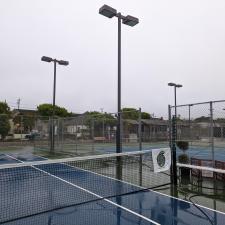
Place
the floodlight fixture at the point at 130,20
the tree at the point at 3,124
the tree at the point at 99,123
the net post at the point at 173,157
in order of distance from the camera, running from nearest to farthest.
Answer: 1. the net post at the point at 173,157
2. the floodlight fixture at the point at 130,20
3. the tree at the point at 99,123
4. the tree at the point at 3,124

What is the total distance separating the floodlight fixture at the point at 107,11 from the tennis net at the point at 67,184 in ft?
18.3

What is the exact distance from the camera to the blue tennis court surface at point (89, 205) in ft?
22.5

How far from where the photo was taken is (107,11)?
12.6m

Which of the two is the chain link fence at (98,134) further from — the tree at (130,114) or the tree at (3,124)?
the tree at (3,124)

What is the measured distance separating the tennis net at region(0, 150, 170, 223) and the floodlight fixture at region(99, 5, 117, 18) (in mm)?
5583

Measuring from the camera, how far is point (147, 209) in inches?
304

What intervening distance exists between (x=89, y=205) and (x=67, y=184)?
2.63 m

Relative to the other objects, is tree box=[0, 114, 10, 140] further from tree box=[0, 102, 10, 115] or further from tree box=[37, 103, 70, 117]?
tree box=[37, 103, 70, 117]

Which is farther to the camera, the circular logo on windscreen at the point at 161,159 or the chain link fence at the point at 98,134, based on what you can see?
the chain link fence at the point at 98,134

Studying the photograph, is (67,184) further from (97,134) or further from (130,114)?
(130,114)

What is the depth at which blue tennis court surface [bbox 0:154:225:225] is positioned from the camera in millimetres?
6859

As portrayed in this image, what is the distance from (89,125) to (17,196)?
423 inches

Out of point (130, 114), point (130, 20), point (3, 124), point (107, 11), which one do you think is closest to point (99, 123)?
point (130, 20)

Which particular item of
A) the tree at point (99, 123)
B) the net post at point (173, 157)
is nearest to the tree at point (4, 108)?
the tree at point (99, 123)
